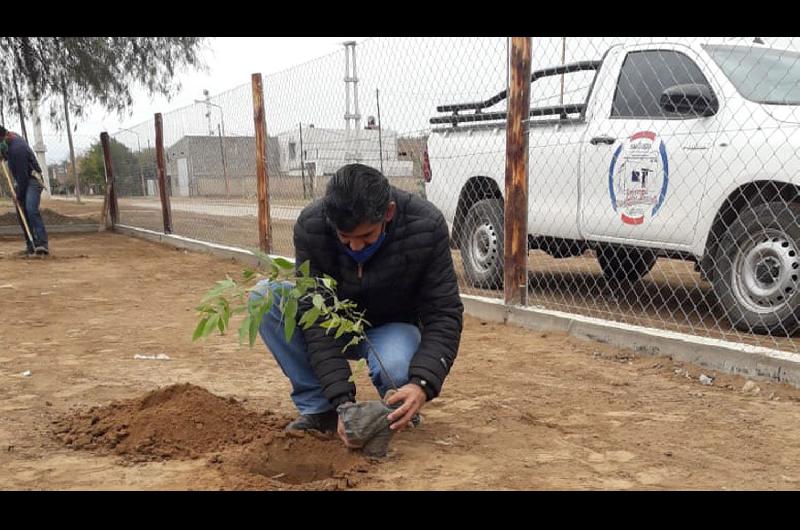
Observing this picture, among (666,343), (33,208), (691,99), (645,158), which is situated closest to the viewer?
(666,343)

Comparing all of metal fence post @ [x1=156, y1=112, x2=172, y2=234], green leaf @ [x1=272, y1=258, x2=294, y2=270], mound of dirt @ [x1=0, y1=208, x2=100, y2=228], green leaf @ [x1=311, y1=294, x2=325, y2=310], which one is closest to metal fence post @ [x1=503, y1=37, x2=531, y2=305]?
green leaf @ [x1=272, y1=258, x2=294, y2=270]

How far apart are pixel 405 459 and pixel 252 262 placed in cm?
650

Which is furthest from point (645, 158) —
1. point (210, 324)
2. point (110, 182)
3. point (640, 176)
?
point (110, 182)

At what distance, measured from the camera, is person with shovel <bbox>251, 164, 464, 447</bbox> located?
258 centimetres

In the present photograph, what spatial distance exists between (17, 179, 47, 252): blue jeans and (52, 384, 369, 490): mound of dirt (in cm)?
753

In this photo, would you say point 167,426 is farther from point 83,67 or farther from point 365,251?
point 83,67

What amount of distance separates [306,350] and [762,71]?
136 inches

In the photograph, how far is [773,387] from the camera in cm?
343

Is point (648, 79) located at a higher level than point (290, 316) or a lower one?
higher

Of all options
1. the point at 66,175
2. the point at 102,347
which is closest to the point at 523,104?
the point at 102,347

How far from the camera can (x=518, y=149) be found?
191 inches

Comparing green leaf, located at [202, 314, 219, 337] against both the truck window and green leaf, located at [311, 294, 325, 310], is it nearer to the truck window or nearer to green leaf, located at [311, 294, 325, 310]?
green leaf, located at [311, 294, 325, 310]

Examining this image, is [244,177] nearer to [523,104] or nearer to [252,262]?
[252,262]

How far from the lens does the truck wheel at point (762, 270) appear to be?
151 inches
